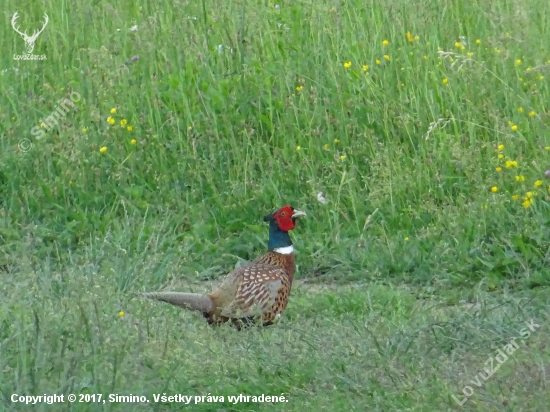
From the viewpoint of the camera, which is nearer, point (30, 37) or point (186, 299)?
point (186, 299)

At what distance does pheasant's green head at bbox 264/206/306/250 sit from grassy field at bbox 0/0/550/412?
1.02ft

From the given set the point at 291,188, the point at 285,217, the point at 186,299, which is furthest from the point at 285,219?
the point at 291,188

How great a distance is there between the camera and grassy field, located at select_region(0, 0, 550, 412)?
4.52m

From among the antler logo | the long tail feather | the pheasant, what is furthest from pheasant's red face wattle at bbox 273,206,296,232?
the antler logo

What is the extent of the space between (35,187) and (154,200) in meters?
0.79

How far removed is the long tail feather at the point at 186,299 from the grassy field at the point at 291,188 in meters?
0.06

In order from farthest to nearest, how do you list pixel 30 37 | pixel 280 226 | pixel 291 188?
1. pixel 30 37
2. pixel 291 188
3. pixel 280 226

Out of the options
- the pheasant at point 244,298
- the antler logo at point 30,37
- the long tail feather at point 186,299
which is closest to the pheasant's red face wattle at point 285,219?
the pheasant at point 244,298

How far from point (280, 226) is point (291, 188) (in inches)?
44.3

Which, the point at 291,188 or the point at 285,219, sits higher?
the point at 285,219

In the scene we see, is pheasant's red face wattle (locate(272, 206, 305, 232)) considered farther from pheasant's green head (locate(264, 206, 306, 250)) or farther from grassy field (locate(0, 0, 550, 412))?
grassy field (locate(0, 0, 550, 412))

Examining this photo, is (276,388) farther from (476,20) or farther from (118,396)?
(476,20)

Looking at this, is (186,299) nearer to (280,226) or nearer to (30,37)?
(280,226)

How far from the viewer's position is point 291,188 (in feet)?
22.9
